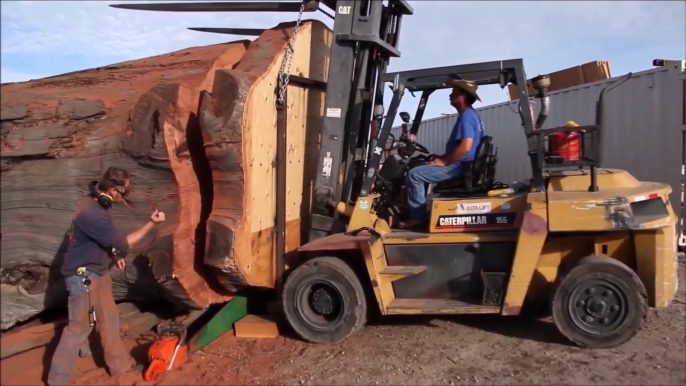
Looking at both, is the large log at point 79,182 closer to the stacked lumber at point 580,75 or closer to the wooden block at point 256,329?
the wooden block at point 256,329

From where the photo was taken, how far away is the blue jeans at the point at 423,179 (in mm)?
5809

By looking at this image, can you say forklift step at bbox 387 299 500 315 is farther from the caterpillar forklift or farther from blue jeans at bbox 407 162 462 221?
blue jeans at bbox 407 162 462 221

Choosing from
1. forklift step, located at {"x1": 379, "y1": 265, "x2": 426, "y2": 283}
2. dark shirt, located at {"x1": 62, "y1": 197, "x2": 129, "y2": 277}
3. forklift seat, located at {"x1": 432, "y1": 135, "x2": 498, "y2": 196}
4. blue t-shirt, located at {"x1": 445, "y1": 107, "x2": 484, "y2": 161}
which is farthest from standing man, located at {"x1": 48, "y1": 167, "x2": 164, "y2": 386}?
blue t-shirt, located at {"x1": 445, "y1": 107, "x2": 484, "y2": 161}

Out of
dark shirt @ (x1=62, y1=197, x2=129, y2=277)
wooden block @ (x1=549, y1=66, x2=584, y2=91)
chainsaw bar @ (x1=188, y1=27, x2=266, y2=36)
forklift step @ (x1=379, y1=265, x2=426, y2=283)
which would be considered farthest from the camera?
wooden block @ (x1=549, y1=66, x2=584, y2=91)

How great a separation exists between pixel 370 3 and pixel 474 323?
10.5 ft

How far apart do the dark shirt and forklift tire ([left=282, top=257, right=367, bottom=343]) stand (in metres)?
1.61

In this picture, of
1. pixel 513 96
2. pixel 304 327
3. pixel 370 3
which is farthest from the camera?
pixel 513 96

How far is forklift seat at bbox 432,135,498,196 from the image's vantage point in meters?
5.73

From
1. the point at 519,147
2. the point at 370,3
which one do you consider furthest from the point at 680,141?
the point at 370,3

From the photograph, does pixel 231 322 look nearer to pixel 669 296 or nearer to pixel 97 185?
pixel 97 185

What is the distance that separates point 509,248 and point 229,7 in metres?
3.64

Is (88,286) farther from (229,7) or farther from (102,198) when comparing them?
(229,7)

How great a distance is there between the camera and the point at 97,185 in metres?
4.84

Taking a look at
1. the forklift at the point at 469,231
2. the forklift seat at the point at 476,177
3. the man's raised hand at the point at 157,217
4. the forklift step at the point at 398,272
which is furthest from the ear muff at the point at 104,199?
the forklift seat at the point at 476,177
